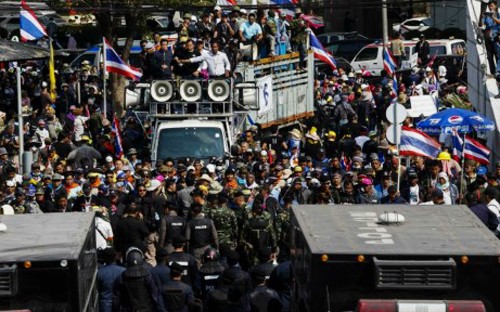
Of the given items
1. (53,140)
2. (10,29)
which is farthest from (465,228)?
(10,29)

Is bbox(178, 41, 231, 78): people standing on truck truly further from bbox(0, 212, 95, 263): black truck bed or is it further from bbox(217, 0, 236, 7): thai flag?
bbox(0, 212, 95, 263): black truck bed

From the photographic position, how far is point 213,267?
17281 millimetres

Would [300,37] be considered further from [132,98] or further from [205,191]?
[205,191]

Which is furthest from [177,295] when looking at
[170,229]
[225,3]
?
[225,3]

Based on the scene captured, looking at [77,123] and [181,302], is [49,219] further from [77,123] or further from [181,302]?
[77,123]

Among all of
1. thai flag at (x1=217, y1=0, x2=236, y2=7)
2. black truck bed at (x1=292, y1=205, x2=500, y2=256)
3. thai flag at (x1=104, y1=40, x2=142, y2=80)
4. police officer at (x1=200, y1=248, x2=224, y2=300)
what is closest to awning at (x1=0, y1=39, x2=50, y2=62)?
thai flag at (x1=104, y1=40, x2=142, y2=80)

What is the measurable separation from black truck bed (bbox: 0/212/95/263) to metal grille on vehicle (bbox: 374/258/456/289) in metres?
2.55

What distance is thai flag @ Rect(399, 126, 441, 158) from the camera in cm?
2564

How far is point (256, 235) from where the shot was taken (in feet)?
64.9

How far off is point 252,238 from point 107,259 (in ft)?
11.3

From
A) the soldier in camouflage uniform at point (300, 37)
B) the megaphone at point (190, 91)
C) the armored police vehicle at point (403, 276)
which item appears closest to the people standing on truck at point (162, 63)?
the megaphone at point (190, 91)

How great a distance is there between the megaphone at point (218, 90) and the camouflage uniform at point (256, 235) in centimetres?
679

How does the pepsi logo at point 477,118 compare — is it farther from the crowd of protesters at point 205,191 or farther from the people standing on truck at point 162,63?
the people standing on truck at point 162,63

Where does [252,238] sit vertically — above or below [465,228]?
below
